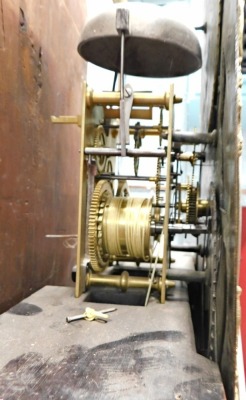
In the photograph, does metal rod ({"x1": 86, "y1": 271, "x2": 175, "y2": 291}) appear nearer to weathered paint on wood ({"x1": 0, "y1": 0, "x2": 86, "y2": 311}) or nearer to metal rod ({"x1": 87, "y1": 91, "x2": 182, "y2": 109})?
weathered paint on wood ({"x1": 0, "y1": 0, "x2": 86, "y2": 311})

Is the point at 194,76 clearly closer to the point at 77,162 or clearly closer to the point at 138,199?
the point at 77,162

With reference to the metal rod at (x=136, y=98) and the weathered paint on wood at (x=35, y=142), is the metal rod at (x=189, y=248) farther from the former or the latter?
the metal rod at (x=136, y=98)

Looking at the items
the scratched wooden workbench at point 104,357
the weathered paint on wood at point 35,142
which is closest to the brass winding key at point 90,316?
the scratched wooden workbench at point 104,357

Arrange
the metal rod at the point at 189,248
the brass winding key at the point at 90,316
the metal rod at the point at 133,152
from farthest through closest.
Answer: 1. the metal rod at the point at 189,248
2. the metal rod at the point at 133,152
3. the brass winding key at the point at 90,316

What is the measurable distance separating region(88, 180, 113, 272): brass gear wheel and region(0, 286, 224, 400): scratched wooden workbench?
225 mm

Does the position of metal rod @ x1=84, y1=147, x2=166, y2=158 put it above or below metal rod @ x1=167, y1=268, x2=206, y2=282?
above

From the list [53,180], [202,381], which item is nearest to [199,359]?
[202,381]

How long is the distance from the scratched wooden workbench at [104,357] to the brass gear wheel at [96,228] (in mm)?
225

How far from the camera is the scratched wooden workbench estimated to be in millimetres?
756

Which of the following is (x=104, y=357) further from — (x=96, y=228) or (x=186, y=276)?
(x=186, y=276)

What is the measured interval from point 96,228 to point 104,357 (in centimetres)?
60

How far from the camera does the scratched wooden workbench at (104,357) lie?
2.48 feet

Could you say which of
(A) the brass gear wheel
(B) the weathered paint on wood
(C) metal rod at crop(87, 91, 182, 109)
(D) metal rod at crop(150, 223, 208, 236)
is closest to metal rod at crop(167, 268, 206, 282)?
(D) metal rod at crop(150, 223, 208, 236)

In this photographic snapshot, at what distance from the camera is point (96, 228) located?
1432 millimetres
